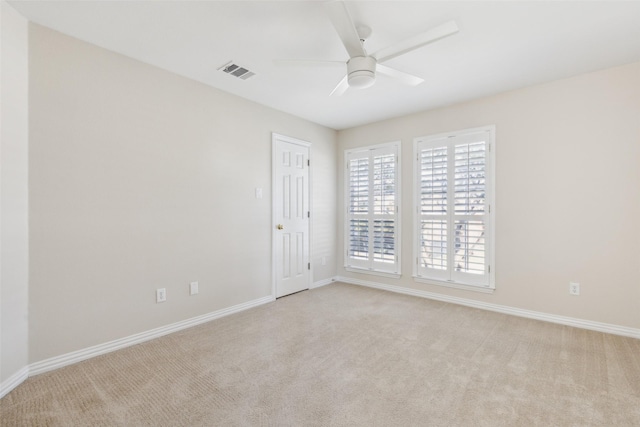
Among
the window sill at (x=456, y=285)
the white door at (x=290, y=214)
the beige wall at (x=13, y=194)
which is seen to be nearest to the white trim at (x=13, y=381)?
the beige wall at (x=13, y=194)

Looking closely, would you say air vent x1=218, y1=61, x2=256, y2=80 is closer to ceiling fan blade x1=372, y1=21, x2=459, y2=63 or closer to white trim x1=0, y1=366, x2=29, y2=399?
ceiling fan blade x1=372, y1=21, x2=459, y2=63

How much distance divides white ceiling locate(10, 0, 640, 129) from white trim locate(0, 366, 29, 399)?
2490 mm

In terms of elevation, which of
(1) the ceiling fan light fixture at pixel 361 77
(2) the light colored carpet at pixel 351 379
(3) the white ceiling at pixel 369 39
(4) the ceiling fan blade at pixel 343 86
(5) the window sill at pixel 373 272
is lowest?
(2) the light colored carpet at pixel 351 379

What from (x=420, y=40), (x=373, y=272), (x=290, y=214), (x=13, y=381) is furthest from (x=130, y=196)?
(x=373, y=272)

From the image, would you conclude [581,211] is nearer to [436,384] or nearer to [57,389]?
[436,384]

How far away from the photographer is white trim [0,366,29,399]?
1904mm

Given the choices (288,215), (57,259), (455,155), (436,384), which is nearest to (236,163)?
(288,215)

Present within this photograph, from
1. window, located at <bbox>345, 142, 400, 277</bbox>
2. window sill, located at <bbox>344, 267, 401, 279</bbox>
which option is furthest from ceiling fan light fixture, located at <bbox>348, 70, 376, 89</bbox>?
window sill, located at <bbox>344, 267, 401, 279</bbox>

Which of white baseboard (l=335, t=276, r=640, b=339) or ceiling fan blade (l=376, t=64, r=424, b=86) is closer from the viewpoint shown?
ceiling fan blade (l=376, t=64, r=424, b=86)

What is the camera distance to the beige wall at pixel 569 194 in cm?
282

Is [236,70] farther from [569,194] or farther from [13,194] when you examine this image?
[569,194]

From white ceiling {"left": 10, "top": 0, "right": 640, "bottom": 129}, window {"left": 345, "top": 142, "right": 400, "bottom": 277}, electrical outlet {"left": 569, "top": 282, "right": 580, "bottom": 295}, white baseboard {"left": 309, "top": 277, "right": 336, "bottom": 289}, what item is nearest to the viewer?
white ceiling {"left": 10, "top": 0, "right": 640, "bottom": 129}

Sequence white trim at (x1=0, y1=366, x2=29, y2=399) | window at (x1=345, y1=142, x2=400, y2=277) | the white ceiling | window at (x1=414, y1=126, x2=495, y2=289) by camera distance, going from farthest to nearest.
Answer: window at (x1=345, y1=142, x2=400, y2=277), window at (x1=414, y1=126, x2=495, y2=289), the white ceiling, white trim at (x1=0, y1=366, x2=29, y2=399)

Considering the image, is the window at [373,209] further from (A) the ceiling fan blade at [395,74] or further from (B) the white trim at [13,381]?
(B) the white trim at [13,381]
